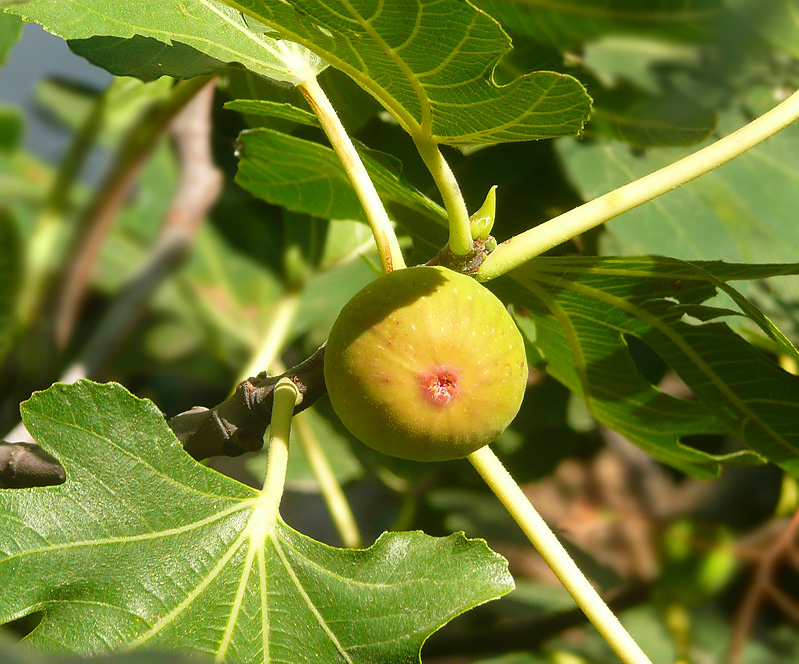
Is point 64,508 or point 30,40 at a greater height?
point 30,40

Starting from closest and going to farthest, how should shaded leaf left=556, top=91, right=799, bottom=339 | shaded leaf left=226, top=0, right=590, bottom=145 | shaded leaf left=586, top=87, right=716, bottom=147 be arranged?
shaded leaf left=226, top=0, right=590, bottom=145, shaded leaf left=586, top=87, right=716, bottom=147, shaded leaf left=556, top=91, right=799, bottom=339

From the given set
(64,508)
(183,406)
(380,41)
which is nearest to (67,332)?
(183,406)

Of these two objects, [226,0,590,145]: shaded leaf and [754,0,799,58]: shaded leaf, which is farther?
[754,0,799,58]: shaded leaf

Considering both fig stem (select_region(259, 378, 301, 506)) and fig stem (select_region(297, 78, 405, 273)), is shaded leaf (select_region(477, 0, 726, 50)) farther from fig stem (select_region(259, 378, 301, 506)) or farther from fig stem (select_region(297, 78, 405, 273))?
fig stem (select_region(259, 378, 301, 506))

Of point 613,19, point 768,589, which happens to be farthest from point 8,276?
point 768,589

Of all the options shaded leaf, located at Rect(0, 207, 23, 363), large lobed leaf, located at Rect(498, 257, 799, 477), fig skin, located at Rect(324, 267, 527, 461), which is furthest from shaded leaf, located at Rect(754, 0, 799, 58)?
shaded leaf, located at Rect(0, 207, 23, 363)

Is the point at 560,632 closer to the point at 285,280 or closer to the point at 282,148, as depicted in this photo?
the point at 285,280

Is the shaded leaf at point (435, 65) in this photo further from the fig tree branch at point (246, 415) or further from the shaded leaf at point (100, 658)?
the shaded leaf at point (100, 658)
